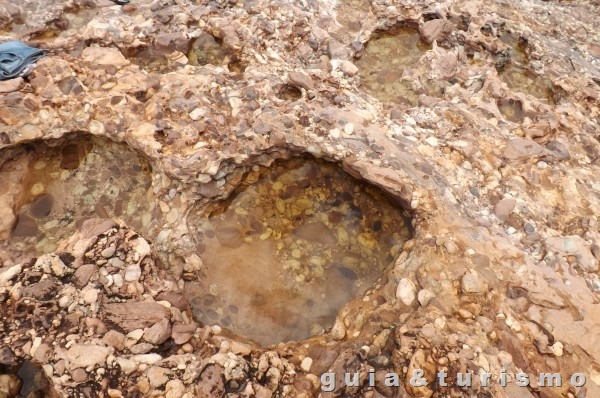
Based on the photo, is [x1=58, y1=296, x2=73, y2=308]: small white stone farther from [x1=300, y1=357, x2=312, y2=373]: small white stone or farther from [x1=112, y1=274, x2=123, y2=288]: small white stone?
[x1=300, y1=357, x2=312, y2=373]: small white stone

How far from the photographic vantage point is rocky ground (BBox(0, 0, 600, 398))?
2.96 meters

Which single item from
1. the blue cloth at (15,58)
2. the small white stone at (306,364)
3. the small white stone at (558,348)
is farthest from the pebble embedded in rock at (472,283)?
the blue cloth at (15,58)

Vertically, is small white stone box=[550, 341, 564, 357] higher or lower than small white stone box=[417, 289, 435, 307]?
higher

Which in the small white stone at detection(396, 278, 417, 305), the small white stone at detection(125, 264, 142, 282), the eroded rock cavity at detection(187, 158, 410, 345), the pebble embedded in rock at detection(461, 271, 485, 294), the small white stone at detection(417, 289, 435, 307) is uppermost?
the pebble embedded in rock at detection(461, 271, 485, 294)

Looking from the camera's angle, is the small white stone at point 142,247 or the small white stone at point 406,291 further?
the small white stone at point 142,247

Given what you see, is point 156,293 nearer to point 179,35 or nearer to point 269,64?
point 269,64

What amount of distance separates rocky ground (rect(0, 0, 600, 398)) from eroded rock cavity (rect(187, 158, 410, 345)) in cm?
22

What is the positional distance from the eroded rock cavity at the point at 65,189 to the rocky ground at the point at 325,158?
0.17 feet

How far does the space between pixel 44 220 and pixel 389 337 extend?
3391 millimetres

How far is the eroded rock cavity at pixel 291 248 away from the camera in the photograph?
12.6ft

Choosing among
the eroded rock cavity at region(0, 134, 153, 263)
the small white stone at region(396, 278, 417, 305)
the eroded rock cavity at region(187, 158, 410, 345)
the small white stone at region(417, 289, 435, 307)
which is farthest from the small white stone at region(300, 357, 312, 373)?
the eroded rock cavity at region(0, 134, 153, 263)

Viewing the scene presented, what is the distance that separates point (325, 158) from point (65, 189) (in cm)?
262

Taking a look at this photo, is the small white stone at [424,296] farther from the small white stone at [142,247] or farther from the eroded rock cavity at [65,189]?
the eroded rock cavity at [65,189]

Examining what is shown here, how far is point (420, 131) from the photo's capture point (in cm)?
432
